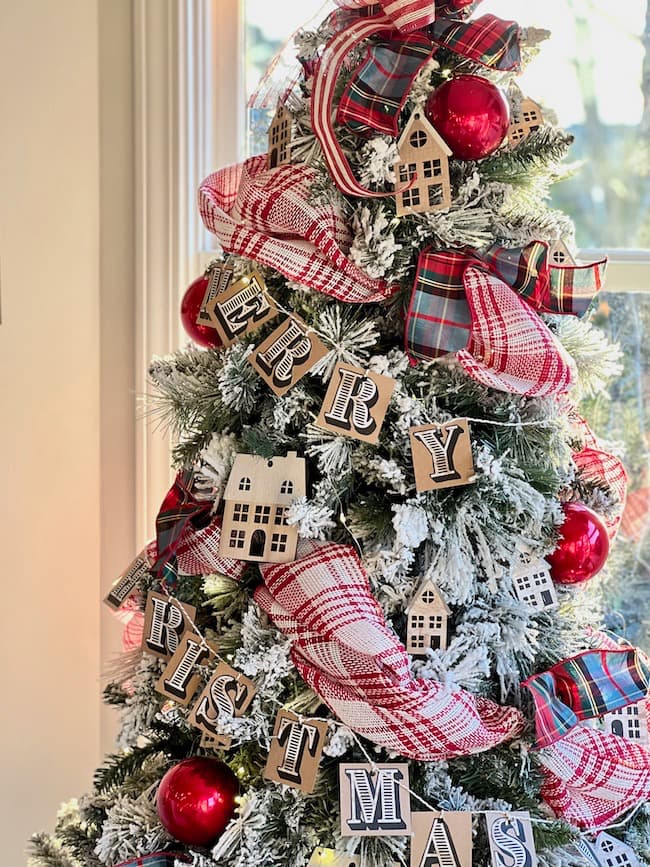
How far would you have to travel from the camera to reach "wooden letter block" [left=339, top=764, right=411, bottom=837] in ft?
2.54

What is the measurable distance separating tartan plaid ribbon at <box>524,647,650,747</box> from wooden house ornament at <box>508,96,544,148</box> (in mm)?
538

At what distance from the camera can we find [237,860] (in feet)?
2.59

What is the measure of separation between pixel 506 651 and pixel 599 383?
13.2 inches

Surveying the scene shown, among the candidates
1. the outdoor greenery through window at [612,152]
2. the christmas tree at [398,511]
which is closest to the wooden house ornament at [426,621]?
the christmas tree at [398,511]

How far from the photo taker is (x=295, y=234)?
85 cm

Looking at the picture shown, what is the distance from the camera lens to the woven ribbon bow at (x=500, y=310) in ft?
2.63

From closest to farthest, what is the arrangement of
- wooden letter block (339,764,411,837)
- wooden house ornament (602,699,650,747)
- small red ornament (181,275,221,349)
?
wooden letter block (339,764,411,837), wooden house ornament (602,699,650,747), small red ornament (181,275,221,349)

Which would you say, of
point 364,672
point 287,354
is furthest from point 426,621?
point 287,354

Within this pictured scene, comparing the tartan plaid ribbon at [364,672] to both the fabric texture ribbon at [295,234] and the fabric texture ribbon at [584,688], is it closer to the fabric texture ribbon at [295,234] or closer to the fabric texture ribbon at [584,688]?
the fabric texture ribbon at [584,688]

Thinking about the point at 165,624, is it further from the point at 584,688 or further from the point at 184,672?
the point at 584,688

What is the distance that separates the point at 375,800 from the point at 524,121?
697 mm

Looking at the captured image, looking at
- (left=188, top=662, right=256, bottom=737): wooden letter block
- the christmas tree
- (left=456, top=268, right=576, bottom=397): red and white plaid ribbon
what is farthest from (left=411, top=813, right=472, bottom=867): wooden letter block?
(left=456, top=268, right=576, bottom=397): red and white plaid ribbon

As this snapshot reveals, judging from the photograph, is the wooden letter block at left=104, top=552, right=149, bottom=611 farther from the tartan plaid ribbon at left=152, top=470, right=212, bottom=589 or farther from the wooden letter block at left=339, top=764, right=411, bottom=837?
the wooden letter block at left=339, top=764, right=411, bottom=837

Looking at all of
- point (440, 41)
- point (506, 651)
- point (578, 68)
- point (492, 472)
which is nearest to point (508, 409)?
point (492, 472)
